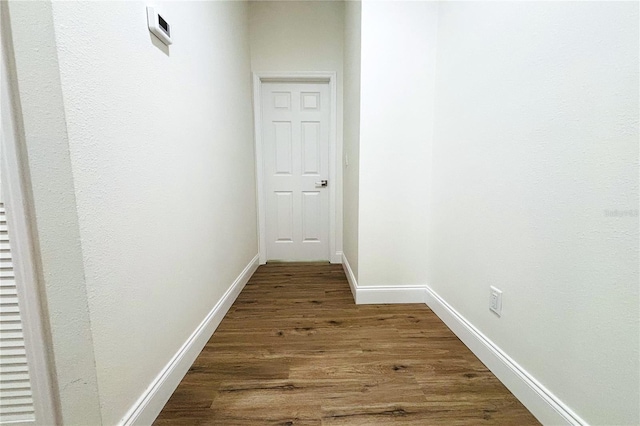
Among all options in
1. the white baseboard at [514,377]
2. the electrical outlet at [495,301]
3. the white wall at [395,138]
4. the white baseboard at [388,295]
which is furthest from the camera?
the white baseboard at [388,295]

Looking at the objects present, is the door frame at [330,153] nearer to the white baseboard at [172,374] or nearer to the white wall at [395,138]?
the white wall at [395,138]

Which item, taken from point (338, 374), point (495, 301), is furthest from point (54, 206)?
point (495, 301)

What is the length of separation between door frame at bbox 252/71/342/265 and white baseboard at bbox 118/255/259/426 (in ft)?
4.04

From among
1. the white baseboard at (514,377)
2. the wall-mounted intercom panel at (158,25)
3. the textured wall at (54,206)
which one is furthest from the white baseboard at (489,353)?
the wall-mounted intercom panel at (158,25)

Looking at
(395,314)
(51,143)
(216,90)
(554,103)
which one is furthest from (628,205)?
(216,90)

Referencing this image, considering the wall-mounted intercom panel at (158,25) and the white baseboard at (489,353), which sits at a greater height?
the wall-mounted intercom panel at (158,25)

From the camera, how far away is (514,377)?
110cm

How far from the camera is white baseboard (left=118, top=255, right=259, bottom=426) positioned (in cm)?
92

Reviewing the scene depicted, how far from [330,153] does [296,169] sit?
1.35 feet

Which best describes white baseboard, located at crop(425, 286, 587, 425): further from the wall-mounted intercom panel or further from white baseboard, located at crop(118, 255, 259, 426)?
the wall-mounted intercom panel

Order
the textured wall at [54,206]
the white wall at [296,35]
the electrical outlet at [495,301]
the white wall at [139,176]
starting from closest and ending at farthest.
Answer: the textured wall at [54,206] < the white wall at [139,176] < the electrical outlet at [495,301] < the white wall at [296,35]

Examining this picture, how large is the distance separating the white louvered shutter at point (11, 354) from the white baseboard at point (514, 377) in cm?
157

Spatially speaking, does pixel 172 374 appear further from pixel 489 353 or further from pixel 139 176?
pixel 489 353

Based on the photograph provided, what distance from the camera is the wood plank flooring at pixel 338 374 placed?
101 centimetres
